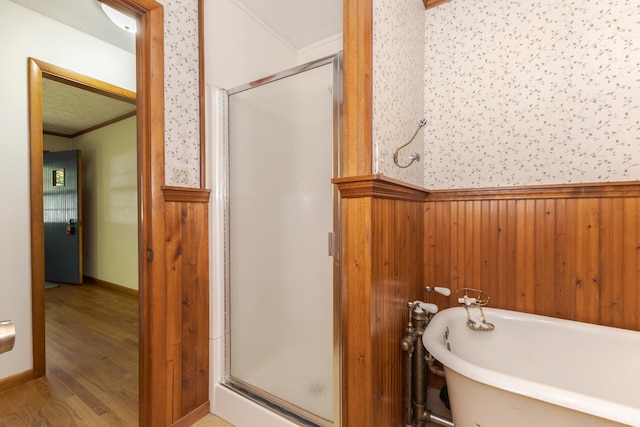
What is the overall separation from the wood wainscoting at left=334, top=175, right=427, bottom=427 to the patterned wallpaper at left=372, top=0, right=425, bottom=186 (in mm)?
137

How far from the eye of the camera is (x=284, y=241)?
1531mm

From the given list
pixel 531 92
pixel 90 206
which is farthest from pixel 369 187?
pixel 90 206

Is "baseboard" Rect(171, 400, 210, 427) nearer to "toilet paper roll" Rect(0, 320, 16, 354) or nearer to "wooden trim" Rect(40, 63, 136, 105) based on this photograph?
"toilet paper roll" Rect(0, 320, 16, 354)

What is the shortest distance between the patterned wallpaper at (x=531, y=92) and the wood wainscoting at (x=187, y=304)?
1.49m

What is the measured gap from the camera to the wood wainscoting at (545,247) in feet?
4.52

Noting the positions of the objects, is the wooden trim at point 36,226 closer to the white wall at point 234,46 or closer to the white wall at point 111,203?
the white wall at point 234,46

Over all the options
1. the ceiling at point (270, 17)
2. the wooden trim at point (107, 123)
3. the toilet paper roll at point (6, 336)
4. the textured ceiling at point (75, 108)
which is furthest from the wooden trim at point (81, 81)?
the toilet paper roll at point (6, 336)

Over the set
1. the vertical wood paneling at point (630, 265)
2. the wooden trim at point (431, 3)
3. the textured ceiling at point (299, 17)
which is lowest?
the vertical wood paneling at point (630, 265)

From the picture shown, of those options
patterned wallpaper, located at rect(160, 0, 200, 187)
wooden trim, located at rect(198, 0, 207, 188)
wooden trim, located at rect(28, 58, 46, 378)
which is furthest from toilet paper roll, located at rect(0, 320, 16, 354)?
wooden trim, located at rect(28, 58, 46, 378)

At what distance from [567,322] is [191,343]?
1.91 meters

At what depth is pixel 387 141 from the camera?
1340 millimetres

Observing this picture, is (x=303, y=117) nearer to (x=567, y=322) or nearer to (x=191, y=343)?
(x=191, y=343)

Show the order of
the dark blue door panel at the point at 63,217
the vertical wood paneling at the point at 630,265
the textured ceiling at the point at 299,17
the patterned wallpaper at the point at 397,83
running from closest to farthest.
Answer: the patterned wallpaper at the point at 397,83, the vertical wood paneling at the point at 630,265, the textured ceiling at the point at 299,17, the dark blue door panel at the point at 63,217

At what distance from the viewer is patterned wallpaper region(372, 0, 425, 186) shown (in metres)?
1.24
